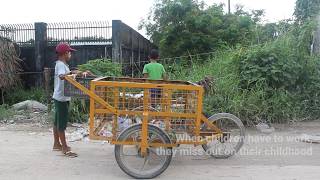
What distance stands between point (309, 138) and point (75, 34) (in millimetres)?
8370

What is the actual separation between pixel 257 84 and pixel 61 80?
436cm

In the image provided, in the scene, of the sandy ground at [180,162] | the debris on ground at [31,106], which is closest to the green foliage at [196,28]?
the debris on ground at [31,106]

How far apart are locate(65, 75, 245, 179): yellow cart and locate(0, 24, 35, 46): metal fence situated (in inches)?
335

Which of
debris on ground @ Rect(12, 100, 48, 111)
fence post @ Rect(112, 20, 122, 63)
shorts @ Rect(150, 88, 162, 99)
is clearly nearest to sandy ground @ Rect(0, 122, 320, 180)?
shorts @ Rect(150, 88, 162, 99)

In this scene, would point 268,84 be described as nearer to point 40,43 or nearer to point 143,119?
point 143,119

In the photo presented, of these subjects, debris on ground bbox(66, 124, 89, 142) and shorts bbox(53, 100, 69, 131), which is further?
debris on ground bbox(66, 124, 89, 142)

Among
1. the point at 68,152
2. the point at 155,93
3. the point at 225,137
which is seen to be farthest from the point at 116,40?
the point at 155,93

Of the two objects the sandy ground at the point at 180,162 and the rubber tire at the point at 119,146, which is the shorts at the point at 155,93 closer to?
the rubber tire at the point at 119,146

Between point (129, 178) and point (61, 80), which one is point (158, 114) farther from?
point (61, 80)

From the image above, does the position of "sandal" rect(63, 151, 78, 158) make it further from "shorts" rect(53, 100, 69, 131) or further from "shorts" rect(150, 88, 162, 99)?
"shorts" rect(150, 88, 162, 99)

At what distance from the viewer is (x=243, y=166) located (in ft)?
20.8

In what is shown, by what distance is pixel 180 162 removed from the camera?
6.55 meters

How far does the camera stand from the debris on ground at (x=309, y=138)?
7.82m

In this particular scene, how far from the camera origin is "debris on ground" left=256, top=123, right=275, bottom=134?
344 inches
